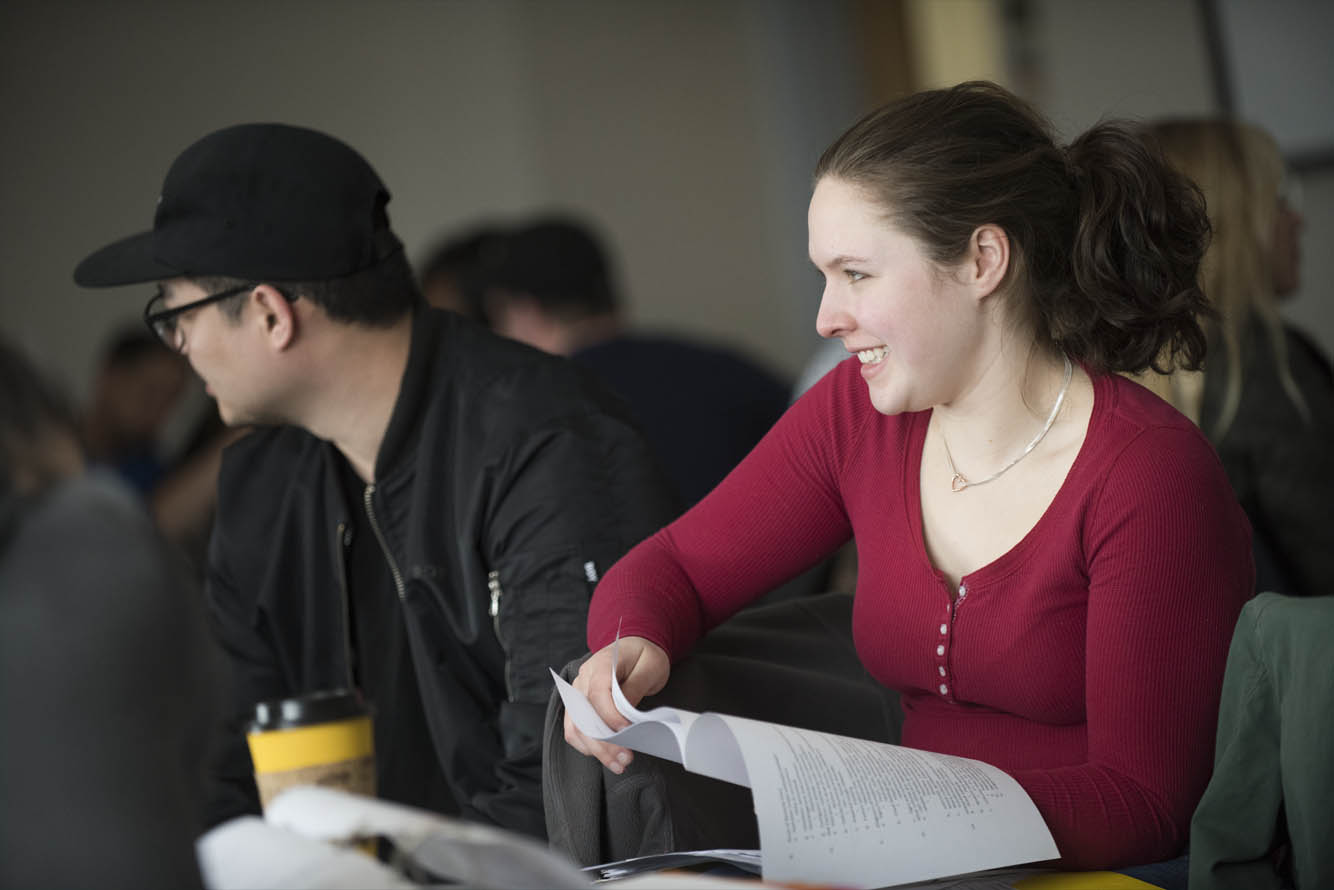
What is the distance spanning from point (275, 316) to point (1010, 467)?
3.10ft

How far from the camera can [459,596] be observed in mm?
1742

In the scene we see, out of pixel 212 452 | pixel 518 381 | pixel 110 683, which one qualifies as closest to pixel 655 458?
pixel 518 381

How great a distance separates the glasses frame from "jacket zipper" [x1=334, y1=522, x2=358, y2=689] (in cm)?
31

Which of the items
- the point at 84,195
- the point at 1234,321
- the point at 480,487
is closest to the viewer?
the point at 480,487

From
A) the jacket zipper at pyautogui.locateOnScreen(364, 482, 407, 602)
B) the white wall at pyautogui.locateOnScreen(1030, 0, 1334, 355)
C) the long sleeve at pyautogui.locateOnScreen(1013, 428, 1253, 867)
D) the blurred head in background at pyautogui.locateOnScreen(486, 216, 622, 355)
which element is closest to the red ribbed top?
the long sleeve at pyautogui.locateOnScreen(1013, 428, 1253, 867)

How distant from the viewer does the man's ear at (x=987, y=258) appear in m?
1.38

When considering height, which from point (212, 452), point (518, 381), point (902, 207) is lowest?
point (212, 452)

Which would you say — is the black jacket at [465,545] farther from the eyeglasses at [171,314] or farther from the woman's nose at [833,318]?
the woman's nose at [833,318]

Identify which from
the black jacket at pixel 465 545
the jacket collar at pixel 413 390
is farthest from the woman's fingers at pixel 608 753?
the jacket collar at pixel 413 390

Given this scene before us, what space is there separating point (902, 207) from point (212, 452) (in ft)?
8.49

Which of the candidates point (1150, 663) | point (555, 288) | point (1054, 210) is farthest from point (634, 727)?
point (555, 288)

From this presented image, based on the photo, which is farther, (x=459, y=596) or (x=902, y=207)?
(x=459, y=596)

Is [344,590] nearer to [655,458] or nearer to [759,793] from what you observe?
[655,458]

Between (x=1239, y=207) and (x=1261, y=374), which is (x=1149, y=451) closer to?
(x=1261, y=374)
